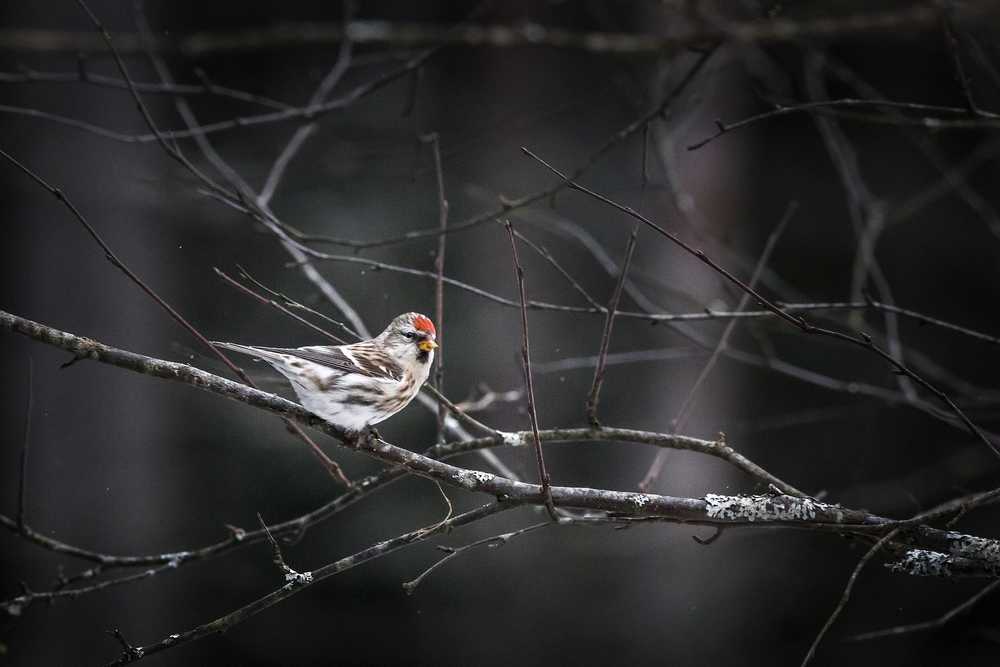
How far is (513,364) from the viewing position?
129 inches

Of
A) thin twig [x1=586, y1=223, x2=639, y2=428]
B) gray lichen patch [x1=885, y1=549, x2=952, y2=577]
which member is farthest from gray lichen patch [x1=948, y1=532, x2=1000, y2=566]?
thin twig [x1=586, y1=223, x2=639, y2=428]

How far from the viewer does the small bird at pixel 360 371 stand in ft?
4.80

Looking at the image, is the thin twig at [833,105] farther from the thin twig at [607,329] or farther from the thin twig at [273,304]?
the thin twig at [273,304]

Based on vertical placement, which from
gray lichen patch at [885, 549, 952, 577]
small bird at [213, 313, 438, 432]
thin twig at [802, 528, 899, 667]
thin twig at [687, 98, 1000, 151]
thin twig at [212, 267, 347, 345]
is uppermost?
thin twig at [687, 98, 1000, 151]

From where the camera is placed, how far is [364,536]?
3207 millimetres

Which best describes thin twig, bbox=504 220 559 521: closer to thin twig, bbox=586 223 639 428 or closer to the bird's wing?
→ thin twig, bbox=586 223 639 428

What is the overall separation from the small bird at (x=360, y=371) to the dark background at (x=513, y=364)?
0.85 metres

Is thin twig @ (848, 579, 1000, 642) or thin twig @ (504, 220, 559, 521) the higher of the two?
thin twig @ (504, 220, 559, 521)

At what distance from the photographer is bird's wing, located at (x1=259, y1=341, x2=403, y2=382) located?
156cm

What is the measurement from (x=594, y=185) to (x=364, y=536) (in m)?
1.54

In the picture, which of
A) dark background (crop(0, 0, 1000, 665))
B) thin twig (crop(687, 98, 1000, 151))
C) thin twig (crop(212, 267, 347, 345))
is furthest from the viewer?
dark background (crop(0, 0, 1000, 665))

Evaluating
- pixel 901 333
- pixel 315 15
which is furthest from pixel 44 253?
pixel 901 333

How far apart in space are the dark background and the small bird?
2.80ft

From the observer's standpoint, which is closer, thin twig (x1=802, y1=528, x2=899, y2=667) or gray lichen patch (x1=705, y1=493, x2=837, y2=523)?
thin twig (x1=802, y1=528, x2=899, y2=667)
